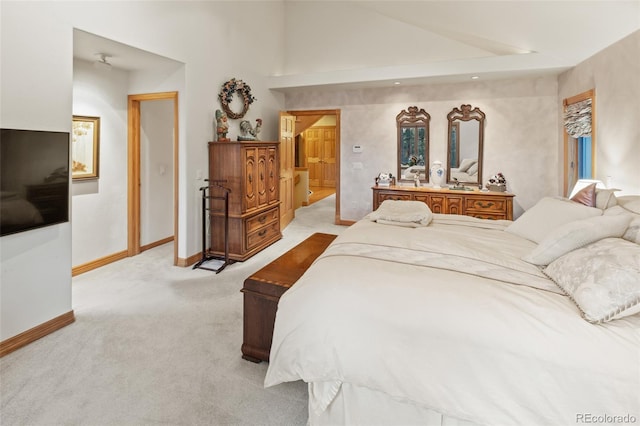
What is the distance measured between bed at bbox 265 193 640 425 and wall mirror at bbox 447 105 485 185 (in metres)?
3.76

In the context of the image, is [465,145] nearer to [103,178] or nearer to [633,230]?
[633,230]

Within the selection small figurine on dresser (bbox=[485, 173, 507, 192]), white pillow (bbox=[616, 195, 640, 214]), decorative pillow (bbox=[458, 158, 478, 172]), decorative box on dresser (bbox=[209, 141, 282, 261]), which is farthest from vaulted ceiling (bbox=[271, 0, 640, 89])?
decorative box on dresser (bbox=[209, 141, 282, 261])

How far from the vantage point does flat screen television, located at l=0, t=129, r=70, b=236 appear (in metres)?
2.27

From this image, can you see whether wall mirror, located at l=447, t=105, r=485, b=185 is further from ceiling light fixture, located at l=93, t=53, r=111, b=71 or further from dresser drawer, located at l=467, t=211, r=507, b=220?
ceiling light fixture, located at l=93, t=53, r=111, b=71

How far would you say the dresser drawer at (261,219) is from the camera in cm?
450

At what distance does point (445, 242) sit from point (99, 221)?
3896 millimetres

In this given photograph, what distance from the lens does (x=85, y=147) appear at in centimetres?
386

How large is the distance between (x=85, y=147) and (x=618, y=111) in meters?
5.35

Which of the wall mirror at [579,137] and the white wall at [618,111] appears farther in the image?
the wall mirror at [579,137]

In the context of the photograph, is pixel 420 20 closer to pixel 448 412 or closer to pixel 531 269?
pixel 531 269

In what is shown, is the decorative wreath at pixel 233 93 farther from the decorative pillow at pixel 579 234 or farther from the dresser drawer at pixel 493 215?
the decorative pillow at pixel 579 234

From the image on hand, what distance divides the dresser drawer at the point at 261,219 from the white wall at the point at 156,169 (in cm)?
143

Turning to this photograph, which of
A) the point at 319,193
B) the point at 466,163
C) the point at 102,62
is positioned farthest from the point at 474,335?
the point at 319,193

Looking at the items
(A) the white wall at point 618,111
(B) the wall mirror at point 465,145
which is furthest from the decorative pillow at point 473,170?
(A) the white wall at point 618,111
